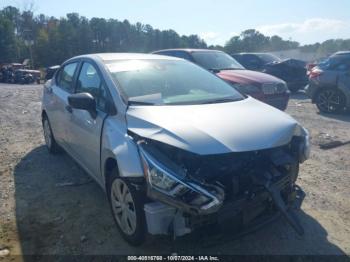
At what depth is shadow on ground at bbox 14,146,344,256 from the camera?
321cm

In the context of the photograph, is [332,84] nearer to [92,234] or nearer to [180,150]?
[180,150]

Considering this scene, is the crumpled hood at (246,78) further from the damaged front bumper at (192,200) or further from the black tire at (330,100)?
the damaged front bumper at (192,200)

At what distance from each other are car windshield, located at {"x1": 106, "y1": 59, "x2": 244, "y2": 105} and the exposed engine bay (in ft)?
2.76

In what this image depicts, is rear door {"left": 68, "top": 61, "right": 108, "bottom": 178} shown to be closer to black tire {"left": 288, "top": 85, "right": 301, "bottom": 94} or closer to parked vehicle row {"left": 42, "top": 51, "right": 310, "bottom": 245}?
parked vehicle row {"left": 42, "top": 51, "right": 310, "bottom": 245}

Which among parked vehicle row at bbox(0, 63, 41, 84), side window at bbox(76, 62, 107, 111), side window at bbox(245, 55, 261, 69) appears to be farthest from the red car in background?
parked vehicle row at bbox(0, 63, 41, 84)

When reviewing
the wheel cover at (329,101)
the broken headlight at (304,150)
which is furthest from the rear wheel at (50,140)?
the wheel cover at (329,101)

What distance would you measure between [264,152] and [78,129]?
7.35 ft

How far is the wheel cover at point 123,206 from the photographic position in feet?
10.2

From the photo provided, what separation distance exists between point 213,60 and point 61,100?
529 centimetres

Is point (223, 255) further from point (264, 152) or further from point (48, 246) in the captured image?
point (48, 246)

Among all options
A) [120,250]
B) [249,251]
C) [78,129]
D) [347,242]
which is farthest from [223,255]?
[78,129]

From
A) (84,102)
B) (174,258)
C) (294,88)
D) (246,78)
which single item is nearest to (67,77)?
(84,102)

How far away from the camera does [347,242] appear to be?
3.34 meters

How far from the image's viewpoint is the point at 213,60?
371 inches
